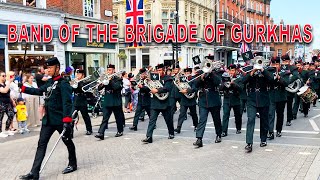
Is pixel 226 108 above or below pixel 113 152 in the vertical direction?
above

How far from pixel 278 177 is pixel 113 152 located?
349 centimetres

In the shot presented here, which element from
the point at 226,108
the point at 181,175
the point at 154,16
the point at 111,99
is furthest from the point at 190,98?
the point at 154,16

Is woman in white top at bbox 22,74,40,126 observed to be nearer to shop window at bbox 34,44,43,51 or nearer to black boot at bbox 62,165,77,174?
black boot at bbox 62,165,77,174

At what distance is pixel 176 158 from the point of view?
7496mm

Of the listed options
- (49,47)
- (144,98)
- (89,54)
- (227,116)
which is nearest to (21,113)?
(144,98)

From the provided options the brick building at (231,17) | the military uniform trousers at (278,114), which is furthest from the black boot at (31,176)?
the brick building at (231,17)

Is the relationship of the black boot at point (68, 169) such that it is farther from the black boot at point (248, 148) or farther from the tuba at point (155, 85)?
the black boot at point (248, 148)

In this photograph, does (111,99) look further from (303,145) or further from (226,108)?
(303,145)

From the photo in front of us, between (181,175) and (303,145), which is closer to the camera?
(181,175)

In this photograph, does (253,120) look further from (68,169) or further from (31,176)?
(31,176)

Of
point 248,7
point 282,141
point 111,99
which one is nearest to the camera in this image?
point 282,141

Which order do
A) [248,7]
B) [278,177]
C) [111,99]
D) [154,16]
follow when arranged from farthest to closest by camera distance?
[248,7]
[154,16]
[111,99]
[278,177]

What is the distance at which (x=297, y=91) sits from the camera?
37.9 ft

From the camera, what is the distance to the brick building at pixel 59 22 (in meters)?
18.5
